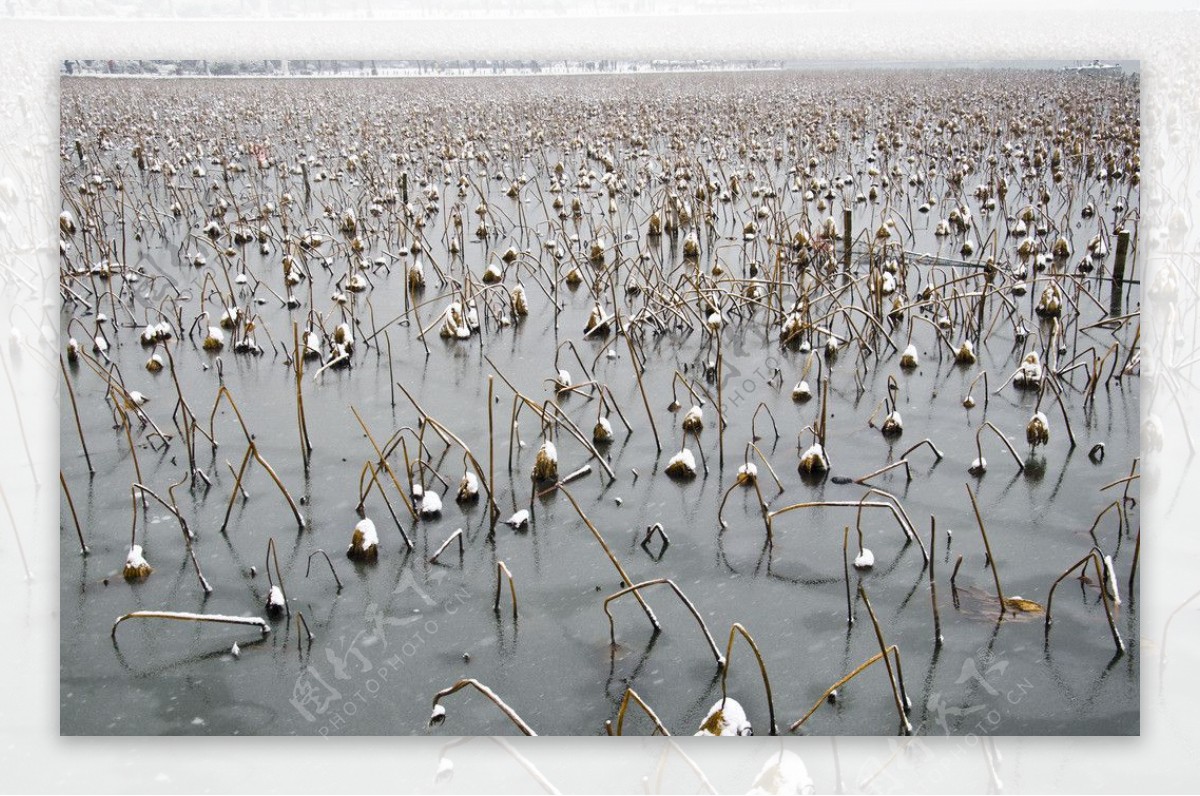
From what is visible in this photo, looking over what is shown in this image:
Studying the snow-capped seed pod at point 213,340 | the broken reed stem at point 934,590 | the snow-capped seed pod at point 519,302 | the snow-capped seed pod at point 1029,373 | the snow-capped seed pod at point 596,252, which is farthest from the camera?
the snow-capped seed pod at point 596,252

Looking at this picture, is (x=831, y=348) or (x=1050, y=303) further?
(x=1050, y=303)

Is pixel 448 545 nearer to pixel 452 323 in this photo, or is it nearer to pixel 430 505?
pixel 430 505

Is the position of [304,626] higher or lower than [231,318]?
lower

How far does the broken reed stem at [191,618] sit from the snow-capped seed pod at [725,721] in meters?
1.07

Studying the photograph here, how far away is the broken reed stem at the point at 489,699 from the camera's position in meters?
2.06

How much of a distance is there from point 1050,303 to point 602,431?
6.95ft

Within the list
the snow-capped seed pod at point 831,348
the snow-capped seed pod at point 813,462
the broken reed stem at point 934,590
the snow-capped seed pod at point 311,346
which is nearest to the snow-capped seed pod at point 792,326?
the snow-capped seed pod at point 831,348

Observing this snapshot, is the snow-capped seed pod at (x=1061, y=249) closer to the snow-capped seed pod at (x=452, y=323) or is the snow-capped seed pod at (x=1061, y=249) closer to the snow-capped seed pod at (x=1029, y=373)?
the snow-capped seed pod at (x=1029, y=373)

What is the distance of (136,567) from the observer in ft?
8.69

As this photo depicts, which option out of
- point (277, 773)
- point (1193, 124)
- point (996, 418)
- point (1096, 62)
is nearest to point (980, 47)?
point (1096, 62)

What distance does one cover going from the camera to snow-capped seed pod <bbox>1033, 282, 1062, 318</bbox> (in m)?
4.19

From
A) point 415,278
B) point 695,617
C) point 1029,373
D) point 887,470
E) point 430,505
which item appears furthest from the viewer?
point 415,278

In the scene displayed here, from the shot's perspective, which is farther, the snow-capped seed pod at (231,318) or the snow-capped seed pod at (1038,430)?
the snow-capped seed pod at (231,318)

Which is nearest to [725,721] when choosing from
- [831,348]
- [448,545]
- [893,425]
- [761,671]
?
[761,671]
